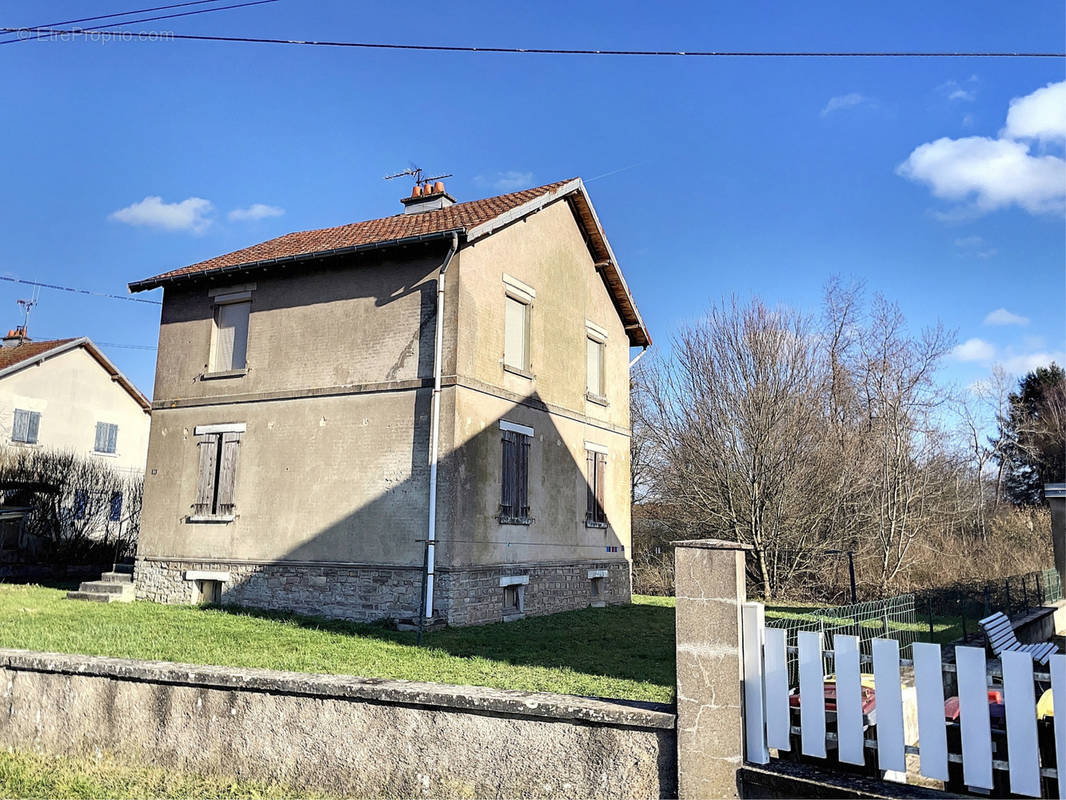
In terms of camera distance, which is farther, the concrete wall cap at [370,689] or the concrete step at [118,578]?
the concrete step at [118,578]

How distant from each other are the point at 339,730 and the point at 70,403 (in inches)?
1051

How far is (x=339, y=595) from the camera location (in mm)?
12578

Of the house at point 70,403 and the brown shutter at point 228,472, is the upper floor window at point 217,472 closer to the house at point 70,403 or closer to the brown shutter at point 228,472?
the brown shutter at point 228,472

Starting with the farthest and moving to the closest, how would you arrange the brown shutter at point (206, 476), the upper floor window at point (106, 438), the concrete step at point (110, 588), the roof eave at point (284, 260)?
the upper floor window at point (106, 438) < the concrete step at point (110, 588) < the brown shutter at point (206, 476) < the roof eave at point (284, 260)

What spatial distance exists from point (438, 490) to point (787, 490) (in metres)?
12.0

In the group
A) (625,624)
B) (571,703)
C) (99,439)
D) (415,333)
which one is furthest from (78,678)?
(99,439)

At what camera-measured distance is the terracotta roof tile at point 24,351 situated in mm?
25641

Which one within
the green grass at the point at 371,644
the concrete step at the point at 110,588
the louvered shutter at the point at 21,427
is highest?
the louvered shutter at the point at 21,427

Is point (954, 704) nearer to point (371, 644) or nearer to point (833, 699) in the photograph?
point (833, 699)

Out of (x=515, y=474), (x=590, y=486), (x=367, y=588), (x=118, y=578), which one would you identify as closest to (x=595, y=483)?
(x=590, y=486)

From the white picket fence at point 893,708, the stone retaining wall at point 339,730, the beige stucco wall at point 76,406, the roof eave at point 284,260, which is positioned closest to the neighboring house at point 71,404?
the beige stucco wall at point 76,406

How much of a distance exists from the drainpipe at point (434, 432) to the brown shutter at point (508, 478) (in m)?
1.63

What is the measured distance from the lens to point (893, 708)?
148 inches

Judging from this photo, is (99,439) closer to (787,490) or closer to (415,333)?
(415,333)
